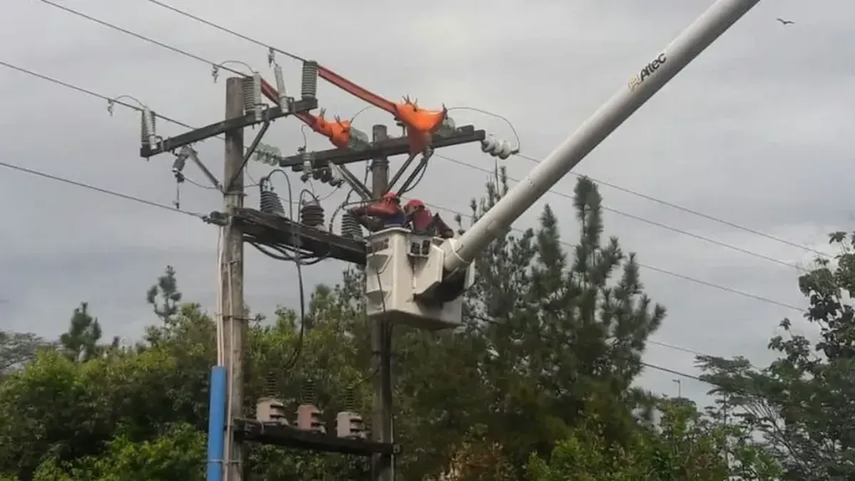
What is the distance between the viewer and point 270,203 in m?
11.6

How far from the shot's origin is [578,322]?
2220 cm

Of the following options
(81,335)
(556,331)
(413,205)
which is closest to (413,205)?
(413,205)

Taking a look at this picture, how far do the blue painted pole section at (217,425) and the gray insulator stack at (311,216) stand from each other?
2076 mm

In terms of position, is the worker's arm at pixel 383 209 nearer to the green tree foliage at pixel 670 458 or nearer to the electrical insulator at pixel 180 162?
the electrical insulator at pixel 180 162

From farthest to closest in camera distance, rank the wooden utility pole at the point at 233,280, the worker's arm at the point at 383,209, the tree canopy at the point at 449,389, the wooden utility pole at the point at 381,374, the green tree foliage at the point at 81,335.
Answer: the green tree foliage at the point at 81,335, the tree canopy at the point at 449,389, the wooden utility pole at the point at 381,374, the worker's arm at the point at 383,209, the wooden utility pole at the point at 233,280

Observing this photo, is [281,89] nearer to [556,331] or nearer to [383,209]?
[383,209]

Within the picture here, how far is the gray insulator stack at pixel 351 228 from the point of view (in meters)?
12.3

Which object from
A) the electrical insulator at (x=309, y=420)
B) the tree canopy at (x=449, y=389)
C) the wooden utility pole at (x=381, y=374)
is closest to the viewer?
the electrical insulator at (x=309, y=420)

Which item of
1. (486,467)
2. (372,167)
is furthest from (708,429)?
(372,167)

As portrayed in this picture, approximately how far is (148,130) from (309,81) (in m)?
A: 1.84

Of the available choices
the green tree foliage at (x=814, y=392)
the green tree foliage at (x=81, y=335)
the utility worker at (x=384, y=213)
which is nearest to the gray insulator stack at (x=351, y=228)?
the utility worker at (x=384, y=213)

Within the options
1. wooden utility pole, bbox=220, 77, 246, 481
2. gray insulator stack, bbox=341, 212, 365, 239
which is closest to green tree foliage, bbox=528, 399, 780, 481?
gray insulator stack, bbox=341, 212, 365, 239

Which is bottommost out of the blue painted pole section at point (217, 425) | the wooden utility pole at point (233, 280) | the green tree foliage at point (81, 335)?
the blue painted pole section at point (217, 425)

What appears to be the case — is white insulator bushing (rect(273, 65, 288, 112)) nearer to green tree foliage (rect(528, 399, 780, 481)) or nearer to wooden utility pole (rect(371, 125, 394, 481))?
wooden utility pole (rect(371, 125, 394, 481))
